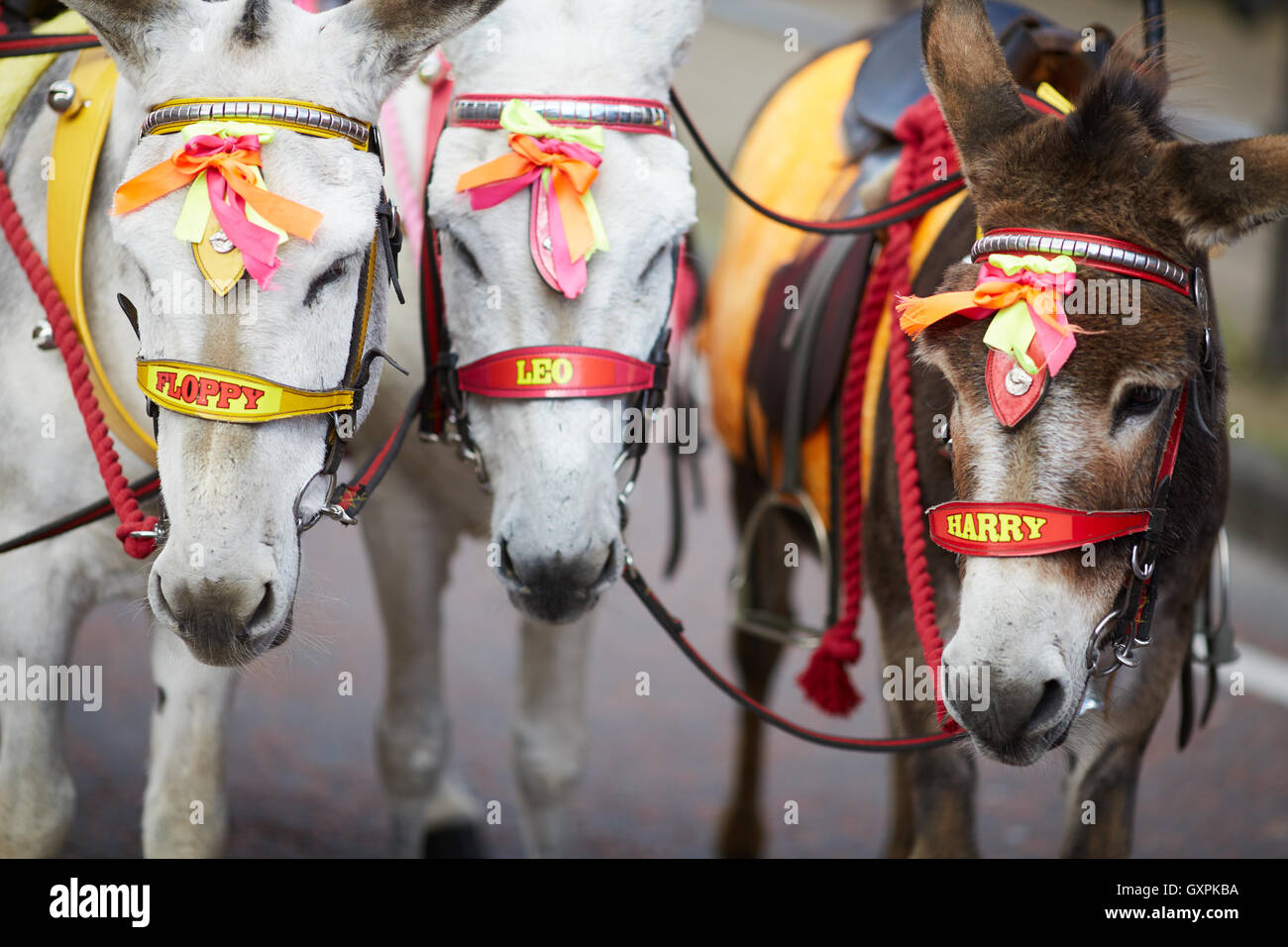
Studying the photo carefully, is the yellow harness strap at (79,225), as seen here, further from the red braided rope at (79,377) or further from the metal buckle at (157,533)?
the metal buckle at (157,533)

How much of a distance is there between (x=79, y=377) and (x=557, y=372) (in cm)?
102

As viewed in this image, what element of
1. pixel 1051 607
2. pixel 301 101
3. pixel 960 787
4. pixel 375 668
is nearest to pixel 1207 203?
pixel 1051 607

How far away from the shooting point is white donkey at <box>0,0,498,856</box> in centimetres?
231

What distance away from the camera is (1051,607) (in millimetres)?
2246

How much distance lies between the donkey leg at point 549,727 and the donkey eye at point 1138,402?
2.06m

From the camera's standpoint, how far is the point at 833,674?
11.3 ft

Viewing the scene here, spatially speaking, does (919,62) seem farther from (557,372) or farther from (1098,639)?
(1098,639)

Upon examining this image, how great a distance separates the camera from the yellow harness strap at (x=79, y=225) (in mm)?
2811

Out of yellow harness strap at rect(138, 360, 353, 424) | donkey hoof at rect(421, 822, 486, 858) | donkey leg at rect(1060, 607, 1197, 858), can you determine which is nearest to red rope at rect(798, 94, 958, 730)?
donkey leg at rect(1060, 607, 1197, 858)

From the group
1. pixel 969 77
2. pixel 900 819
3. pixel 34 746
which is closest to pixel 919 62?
pixel 969 77
